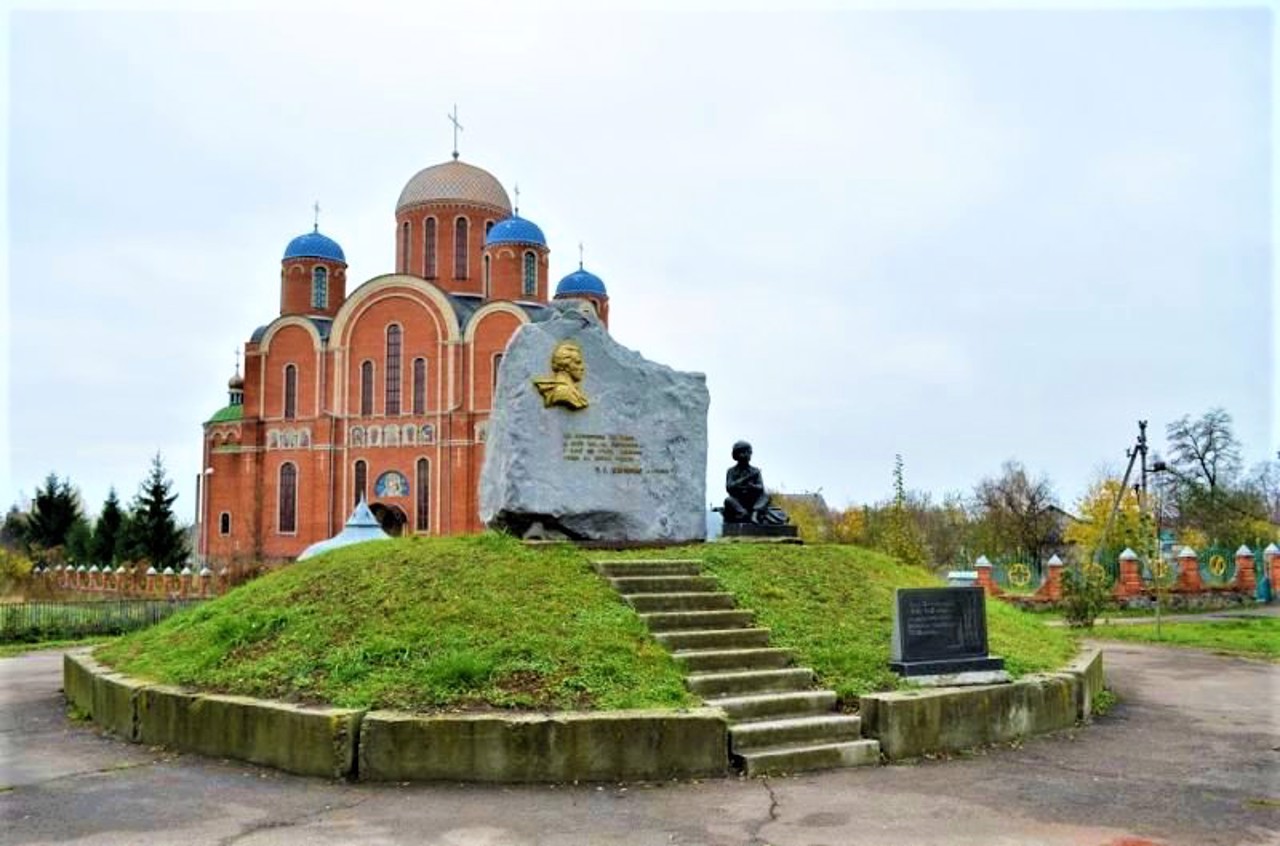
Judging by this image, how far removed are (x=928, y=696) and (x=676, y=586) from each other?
323 centimetres

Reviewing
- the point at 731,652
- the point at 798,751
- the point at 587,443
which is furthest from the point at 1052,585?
the point at 798,751

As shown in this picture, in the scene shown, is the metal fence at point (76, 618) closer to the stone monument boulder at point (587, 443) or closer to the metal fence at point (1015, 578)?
the stone monument boulder at point (587, 443)

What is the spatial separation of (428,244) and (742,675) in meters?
53.0

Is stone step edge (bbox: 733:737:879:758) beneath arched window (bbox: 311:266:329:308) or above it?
beneath

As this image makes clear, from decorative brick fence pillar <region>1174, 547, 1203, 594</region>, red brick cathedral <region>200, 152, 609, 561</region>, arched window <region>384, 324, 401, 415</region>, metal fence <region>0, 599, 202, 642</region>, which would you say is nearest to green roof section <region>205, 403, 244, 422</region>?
red brick cathedral <region>200, 152, 609, 561</region>

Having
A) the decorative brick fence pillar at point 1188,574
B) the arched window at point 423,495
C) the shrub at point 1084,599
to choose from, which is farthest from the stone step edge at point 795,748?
the arched window at point 423,495

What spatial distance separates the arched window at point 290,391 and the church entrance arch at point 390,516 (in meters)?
7.13

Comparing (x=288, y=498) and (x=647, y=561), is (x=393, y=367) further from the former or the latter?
(x=647, y=561)

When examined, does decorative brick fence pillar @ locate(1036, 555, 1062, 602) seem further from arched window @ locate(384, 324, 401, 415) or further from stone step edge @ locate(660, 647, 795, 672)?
arched window @ locate(384, 324, 401, 415)

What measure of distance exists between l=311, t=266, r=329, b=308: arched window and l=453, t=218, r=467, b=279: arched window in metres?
6.95

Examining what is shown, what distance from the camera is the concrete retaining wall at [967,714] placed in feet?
28.5

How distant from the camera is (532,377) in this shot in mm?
13406

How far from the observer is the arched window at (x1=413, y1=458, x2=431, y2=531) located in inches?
2073

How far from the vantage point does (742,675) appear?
9375 millimetres
